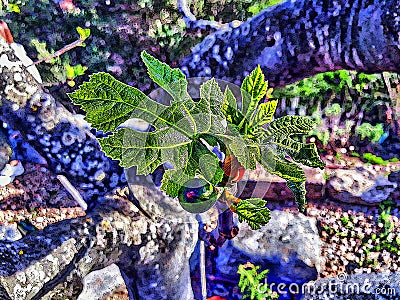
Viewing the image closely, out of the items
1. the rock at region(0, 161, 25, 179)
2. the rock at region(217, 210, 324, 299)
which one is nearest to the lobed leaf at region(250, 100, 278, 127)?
the rock at region(217, 210, 324, 299)


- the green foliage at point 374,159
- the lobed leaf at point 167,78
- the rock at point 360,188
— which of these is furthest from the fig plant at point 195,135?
the green foliage at point 374,159

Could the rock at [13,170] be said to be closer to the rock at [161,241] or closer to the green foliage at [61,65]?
the green foliage at [61,65]

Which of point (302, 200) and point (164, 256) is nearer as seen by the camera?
point (302, 200)

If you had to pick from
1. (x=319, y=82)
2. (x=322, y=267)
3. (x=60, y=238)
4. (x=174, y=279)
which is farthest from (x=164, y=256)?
(x=319, y=82)

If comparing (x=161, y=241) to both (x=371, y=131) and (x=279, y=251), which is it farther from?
(x=371, y=131)

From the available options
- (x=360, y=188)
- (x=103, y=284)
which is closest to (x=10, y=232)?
(x=103, y=284)

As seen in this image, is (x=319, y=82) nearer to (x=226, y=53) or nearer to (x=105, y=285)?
(x=226, y=53)

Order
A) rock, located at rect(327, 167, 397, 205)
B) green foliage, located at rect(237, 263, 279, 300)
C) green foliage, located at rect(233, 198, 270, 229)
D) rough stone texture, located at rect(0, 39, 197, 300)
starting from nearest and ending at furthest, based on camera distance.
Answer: green foliage, located at rect(233, 198, 270, 229) < rough stone texture, located at rect(0, 39, 197, 300) < green foliage, located at rect(237, 263, 279, 300) < rock, located at rect(327, 167, 397, 205)

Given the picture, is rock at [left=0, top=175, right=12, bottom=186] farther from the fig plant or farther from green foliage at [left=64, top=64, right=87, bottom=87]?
the fig plant
